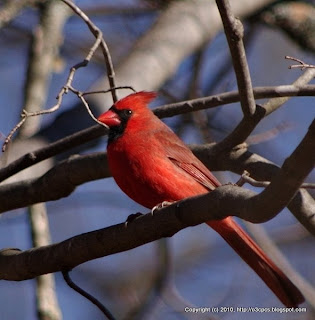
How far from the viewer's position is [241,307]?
4078 millimetres

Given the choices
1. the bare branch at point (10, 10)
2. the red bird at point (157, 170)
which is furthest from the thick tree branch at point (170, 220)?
the bare branch at point (10, 10)

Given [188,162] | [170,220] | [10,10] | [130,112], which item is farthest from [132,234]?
[10,10]

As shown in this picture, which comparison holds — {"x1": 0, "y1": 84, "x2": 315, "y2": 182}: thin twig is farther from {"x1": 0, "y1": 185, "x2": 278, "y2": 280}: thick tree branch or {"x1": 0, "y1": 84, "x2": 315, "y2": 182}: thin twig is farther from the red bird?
{"x1": 0, "y1": 185, "x2": 278, "y2": 280}: thick tree branch

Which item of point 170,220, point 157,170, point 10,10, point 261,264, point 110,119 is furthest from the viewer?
point 10,10

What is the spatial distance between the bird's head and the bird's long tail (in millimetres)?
604

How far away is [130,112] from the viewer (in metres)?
3.63

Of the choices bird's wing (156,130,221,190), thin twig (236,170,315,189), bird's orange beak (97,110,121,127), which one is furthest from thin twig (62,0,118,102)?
thin twig (236,170,315,189)

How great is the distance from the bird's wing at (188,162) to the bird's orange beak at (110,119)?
0.19 metres

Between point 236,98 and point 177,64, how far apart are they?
1.67 m

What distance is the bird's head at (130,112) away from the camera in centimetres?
354

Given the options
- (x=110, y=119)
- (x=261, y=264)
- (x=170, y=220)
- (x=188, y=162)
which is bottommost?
(x=261, y=264)

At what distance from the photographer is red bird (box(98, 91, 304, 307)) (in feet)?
10.5

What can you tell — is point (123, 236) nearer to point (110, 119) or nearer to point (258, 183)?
point (258, 183)

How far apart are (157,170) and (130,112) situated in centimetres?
41
